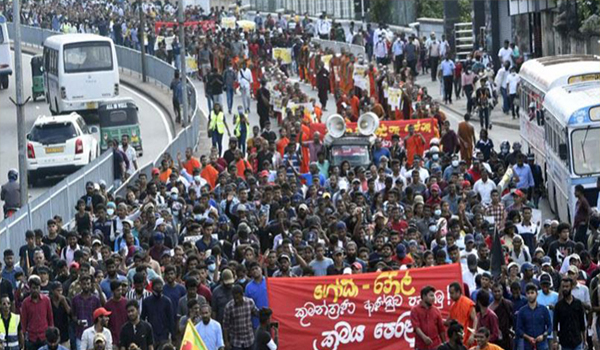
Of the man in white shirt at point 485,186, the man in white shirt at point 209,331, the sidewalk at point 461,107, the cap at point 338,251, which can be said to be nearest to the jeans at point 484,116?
Answer: the sidewalk at point 461,107

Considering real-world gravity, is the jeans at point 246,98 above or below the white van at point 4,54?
below

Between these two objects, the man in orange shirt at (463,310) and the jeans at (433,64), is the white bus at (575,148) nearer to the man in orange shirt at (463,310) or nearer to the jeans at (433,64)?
the man in orange shirt at (463,310)

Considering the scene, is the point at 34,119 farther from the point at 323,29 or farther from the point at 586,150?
the point at 586,150

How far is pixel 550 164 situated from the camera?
28297 mm

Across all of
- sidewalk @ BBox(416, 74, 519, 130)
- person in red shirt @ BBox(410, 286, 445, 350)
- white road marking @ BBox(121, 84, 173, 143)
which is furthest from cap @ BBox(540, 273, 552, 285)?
white road marking @ BBox(121, 84, 173, 143)

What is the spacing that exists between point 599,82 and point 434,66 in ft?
73.2

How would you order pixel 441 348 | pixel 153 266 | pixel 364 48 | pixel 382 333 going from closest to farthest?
pixel 441 348
pixel 382 333
pixel 153 266
pixel 364 48

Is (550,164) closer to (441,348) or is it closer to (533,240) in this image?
(533,240)

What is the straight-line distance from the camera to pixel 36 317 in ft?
62.0

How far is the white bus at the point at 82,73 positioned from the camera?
153ft

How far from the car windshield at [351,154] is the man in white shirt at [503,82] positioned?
1359cm

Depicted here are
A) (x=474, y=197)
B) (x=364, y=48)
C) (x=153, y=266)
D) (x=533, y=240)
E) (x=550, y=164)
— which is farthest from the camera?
(x=364, y=48)

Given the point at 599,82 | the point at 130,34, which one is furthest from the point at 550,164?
the point at 130,34

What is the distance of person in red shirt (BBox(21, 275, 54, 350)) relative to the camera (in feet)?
62.0
